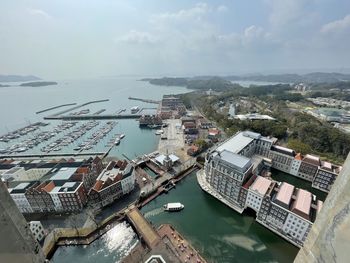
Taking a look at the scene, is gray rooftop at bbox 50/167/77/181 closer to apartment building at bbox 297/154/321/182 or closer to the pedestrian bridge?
the pedestrian bridge

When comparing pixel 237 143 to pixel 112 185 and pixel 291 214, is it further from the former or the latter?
pixel 112 185

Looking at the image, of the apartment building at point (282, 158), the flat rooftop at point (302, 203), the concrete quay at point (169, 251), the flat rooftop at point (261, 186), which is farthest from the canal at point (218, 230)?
the apartment building at point (282, 158)

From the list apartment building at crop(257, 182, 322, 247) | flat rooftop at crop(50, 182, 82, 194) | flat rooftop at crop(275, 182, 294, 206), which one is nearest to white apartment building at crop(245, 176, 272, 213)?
apartment building at crop(257, 182, 322, 247)

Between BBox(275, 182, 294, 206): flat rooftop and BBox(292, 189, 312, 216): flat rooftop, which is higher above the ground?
BBox(275, 182, 294, 206): flat rooftop

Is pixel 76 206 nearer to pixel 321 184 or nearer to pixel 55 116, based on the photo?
pixel 321 184

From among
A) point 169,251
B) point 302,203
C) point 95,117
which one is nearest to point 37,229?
point 169,251
